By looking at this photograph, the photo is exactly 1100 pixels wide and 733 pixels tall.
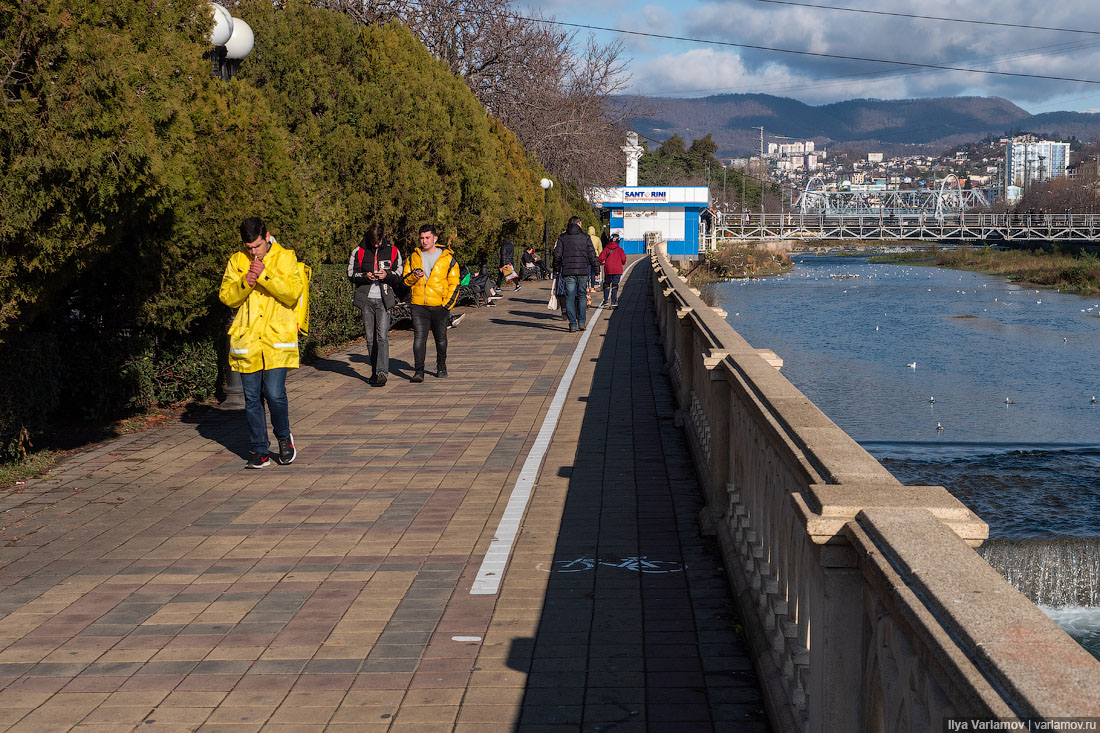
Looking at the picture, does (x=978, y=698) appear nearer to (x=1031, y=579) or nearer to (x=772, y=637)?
(x=772, y=637)

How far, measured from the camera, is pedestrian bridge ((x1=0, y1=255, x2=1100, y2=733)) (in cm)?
250

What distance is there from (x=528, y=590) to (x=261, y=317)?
3794mm

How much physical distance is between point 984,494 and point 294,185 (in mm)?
9468

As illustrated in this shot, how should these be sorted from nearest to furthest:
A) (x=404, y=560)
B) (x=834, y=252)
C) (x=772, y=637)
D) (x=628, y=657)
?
1. (x=772, y=637)
2. (x=628, y=657)
3. (x=404, y=560)
4. (x=834, y=252)

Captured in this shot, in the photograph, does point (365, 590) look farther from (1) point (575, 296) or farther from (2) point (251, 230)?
(1) point (575, 296)

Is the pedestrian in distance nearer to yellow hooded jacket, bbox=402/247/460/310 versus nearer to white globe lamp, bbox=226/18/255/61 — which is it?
yellow hooded jacket, bbox=402/247/460/310

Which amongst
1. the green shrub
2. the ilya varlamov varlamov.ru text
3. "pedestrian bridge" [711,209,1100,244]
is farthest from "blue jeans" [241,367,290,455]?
"pedestrian bridge" [711,209,1100,244]

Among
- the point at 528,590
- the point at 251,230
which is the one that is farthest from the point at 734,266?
the point at 528,590

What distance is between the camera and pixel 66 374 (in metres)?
9.77

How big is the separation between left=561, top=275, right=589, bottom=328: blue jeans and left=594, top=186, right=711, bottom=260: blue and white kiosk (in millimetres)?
61585

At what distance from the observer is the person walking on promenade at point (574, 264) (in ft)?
61.2

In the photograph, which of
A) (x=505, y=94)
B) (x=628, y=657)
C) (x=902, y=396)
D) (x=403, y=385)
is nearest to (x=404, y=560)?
(x=628, y=657)

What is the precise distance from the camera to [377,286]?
1302 cm

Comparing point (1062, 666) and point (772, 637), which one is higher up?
point (1062, 666)
